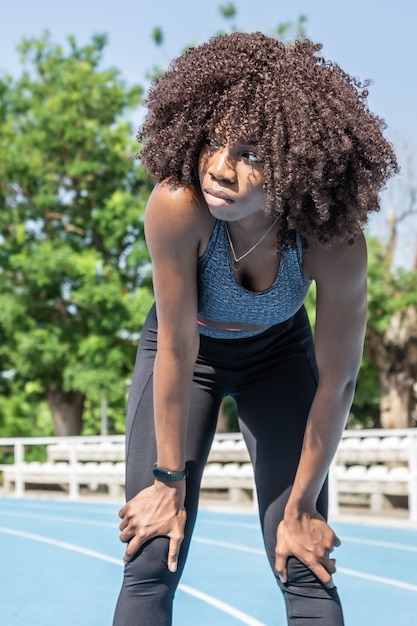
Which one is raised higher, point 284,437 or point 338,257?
point 338,257

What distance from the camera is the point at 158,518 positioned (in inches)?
103

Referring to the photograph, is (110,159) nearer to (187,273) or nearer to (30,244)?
(30,244)

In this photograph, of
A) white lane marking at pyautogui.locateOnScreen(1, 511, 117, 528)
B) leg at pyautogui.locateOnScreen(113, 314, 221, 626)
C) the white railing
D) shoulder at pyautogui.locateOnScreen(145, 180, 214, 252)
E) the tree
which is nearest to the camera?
shoulder at pyautogui.locateOnScreen(145, 180, 214, 252)

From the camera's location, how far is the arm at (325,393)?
246 centimetres

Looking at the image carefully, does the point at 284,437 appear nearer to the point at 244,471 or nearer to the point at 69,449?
the point at 244,471

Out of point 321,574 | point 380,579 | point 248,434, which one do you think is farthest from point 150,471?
point 380,579

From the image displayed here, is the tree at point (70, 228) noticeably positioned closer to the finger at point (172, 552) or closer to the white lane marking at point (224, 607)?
the white lane marking at point (224, 607)

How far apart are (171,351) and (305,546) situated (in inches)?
28.2

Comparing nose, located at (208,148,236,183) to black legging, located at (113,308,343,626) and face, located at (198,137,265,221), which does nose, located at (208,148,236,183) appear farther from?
black legging, located at (113,308,343,626)

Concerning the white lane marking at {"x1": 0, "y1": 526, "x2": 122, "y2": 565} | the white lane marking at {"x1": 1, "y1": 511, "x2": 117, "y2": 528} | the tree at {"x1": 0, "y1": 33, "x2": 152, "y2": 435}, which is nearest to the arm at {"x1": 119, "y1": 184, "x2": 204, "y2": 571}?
the white lane marking at {"x1": 0, "y1": 526, "x2": 122, "y2": 565}

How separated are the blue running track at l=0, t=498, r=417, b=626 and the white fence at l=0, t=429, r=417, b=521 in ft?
2.58

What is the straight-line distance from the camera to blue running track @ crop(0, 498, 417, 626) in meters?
5.68

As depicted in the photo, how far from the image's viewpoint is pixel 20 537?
10195 millimetres

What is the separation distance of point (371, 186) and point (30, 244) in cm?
2168
